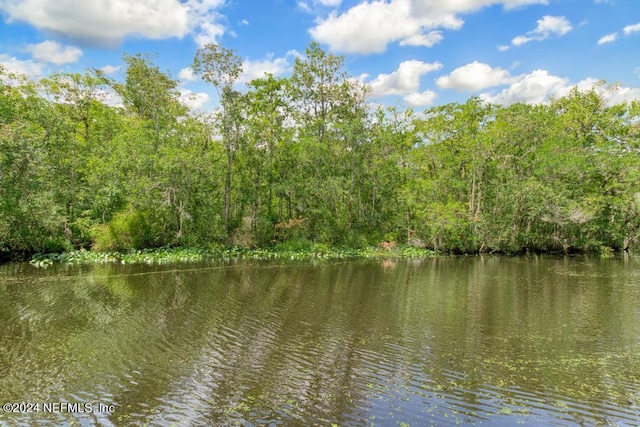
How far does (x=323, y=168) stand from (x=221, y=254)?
1244 centimetres

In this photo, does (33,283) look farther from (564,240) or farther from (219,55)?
(564,240)

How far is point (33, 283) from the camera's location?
2011cm

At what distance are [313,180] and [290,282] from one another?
59.7 feet

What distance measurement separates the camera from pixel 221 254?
33438 millimetres

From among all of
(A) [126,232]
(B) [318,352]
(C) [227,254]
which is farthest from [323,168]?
(B) [318,352]

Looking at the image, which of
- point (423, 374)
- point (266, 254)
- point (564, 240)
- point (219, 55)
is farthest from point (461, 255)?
point (423, 374)

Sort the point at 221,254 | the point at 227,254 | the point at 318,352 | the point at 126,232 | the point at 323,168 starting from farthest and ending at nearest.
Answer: the point at 323,168 → the point at 227,254 → the point at 221,254 → the point at 126,232 → the point at 318,352

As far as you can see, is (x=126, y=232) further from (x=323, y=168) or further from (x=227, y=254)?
(x=323, y=168)

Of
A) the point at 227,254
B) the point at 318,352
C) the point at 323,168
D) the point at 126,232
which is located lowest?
the point at 318,352

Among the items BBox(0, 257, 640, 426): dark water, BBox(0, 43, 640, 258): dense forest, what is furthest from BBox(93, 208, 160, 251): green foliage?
BBox(0, 257, 640, 426): dark water

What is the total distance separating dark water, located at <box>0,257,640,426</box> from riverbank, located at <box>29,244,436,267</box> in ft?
26.2

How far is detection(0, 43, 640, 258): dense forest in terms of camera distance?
33000mm

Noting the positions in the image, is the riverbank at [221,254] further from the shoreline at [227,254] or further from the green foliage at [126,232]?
the green foliage at [126,232]

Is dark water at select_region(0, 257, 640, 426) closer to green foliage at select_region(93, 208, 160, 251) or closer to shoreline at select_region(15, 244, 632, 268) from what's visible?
shoreline at select_region(15, 244, 632, 268)
